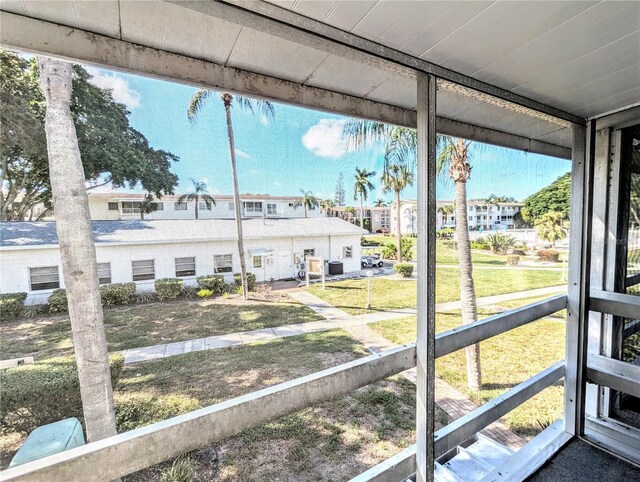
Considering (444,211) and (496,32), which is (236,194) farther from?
(496,32)

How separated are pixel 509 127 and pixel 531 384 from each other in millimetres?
1404

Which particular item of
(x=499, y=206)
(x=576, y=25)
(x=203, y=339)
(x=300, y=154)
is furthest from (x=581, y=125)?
(x=203, y=339)

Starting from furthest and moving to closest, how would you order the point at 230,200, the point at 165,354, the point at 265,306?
the point at 265,306 → the point at 230,200 → the point at 165,354

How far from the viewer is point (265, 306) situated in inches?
209

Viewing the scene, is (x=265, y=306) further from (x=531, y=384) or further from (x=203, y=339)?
(x=531, y=384)

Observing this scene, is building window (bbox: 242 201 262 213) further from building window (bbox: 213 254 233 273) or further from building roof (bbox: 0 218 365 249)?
building window (bbox: 213 254 233 273)

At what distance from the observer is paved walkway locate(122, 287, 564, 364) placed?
385cm

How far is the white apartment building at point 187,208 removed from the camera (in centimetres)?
229

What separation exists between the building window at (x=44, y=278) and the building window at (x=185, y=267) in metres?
1.63

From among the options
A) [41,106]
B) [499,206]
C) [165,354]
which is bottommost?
[165,354]

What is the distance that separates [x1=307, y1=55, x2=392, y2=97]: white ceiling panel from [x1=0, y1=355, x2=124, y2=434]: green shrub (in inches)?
121

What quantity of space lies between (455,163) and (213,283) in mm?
4192

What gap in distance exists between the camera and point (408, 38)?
760mm

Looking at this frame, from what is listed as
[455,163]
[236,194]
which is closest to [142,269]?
[236,194]
